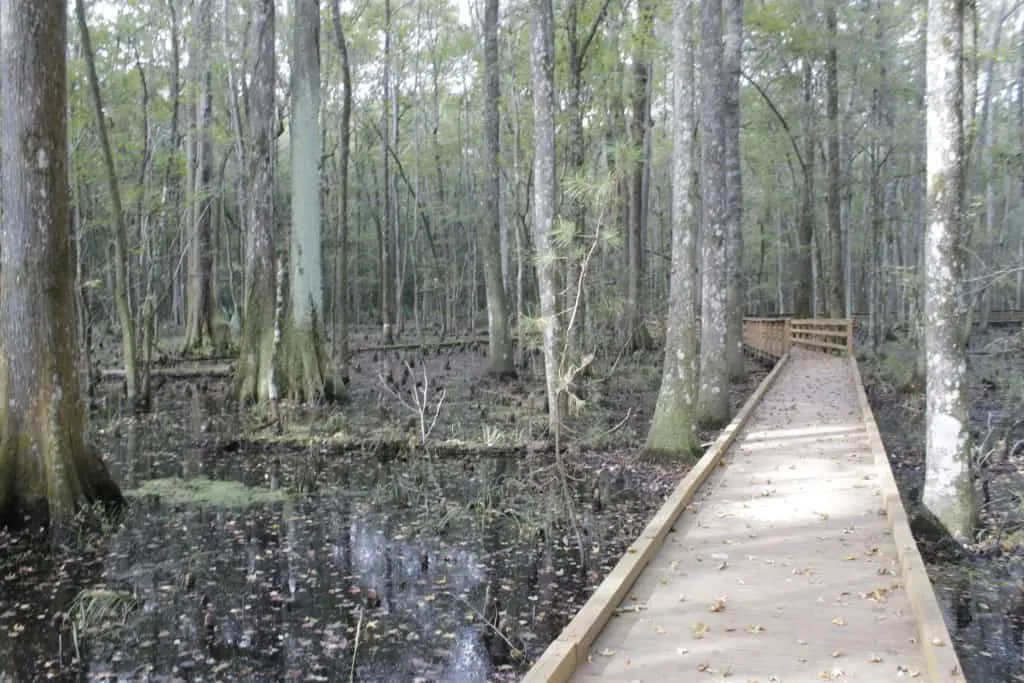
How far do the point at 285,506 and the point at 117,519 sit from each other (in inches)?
60.8

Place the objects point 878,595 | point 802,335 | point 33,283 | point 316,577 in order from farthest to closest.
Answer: point 802,335 → point 33,283 → point 316,577 → point 878,595

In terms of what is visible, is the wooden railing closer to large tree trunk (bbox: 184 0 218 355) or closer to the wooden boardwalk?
the wooden boardwalk

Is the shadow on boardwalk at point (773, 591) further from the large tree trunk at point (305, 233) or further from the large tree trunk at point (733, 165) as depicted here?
the large tree trunk at point (305, 233)

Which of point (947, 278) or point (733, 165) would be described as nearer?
point (947, 278)

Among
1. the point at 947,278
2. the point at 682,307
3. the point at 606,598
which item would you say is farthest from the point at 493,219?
the point at 606,598

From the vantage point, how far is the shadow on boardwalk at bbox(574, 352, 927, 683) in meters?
3.89

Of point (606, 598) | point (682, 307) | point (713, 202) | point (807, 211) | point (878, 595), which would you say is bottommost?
point (878, 595)

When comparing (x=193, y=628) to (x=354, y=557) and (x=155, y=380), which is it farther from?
(x=155, y=380)

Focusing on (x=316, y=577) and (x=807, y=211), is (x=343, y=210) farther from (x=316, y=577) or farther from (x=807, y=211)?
(x=807, y=211)

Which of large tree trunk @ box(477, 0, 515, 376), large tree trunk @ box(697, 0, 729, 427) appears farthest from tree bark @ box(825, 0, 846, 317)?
large tree trunk @ box(697, 0, 729, 427)

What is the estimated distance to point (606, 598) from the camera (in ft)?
15.1

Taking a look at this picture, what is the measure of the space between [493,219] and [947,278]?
12504 millimetres

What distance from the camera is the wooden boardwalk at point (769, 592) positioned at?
3861 millimetres

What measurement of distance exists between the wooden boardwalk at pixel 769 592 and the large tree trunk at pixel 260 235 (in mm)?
8477
